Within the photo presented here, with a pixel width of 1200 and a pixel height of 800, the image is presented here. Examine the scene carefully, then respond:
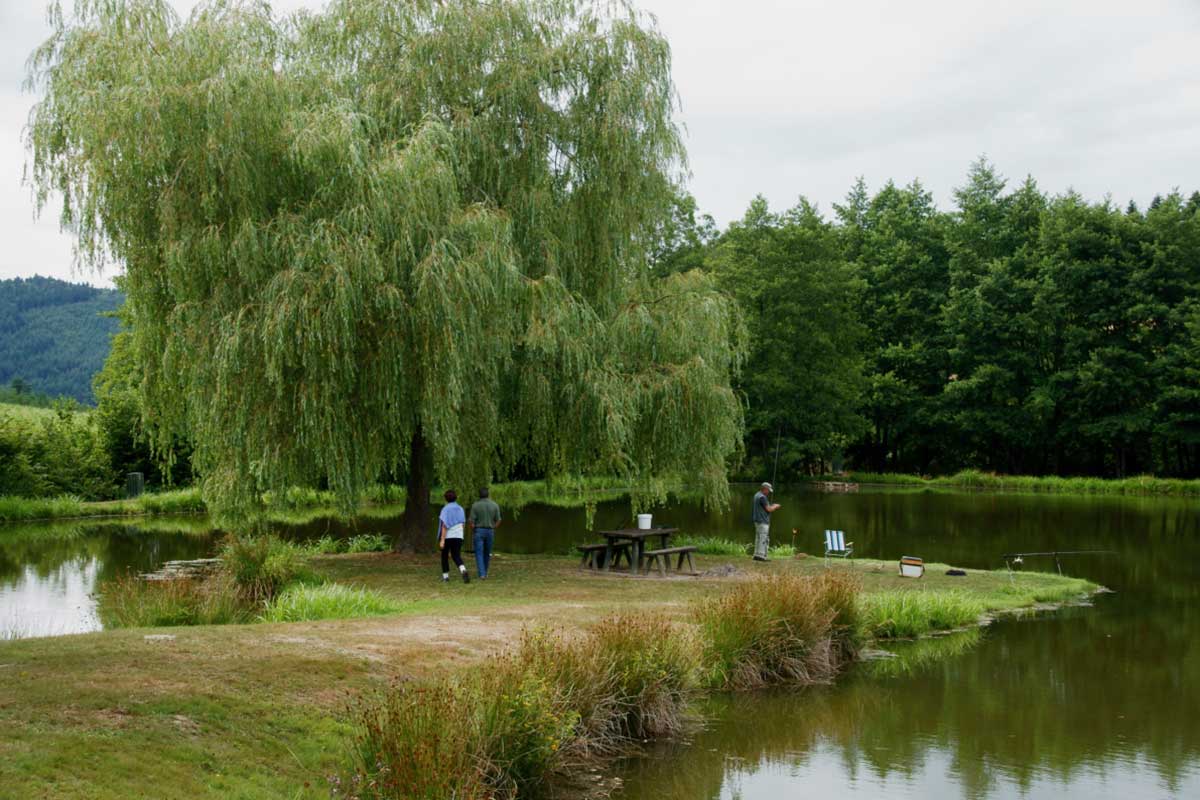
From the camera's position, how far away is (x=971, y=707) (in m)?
11.3

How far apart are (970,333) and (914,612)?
1607 inches

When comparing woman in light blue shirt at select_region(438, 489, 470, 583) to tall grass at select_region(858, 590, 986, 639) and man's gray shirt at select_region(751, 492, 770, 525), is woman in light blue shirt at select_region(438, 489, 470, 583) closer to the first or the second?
tall grass at select_region(858, 590, 986, 639)

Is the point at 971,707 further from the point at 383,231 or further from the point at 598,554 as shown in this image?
the point at 383,231

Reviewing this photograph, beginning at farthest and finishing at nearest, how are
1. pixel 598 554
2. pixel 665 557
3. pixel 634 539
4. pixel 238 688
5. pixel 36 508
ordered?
pixel 36 508, pixel 598 554, pixel 665 557, pixel 634 539, pixel 238 688

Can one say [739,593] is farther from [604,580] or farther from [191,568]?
[191,568]

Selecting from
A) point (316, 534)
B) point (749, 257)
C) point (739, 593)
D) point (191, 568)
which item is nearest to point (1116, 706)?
point (739, 593)

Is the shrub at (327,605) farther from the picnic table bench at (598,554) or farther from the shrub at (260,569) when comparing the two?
the picnic table bench at (598,554)

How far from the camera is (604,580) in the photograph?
55.9ft

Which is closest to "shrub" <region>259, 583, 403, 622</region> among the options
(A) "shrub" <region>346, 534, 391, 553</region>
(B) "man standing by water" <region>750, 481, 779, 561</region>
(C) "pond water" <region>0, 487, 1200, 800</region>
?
(C) "pond water" <region>0, 487, 1200, 800</region>

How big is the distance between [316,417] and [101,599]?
467cm

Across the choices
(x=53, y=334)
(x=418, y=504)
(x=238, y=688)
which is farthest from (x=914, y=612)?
(x=53, y=334)

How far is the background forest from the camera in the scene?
48.2 metres

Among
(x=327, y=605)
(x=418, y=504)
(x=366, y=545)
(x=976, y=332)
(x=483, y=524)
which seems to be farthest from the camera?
(x=976, y=332)

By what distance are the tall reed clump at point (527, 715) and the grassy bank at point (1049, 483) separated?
3935 centimetres
